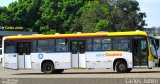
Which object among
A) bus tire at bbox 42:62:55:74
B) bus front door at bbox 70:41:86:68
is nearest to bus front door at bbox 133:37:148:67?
bus front door at bbox 70:41:86:68

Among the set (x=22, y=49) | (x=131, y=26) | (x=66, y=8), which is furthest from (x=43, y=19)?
(x=22, y=49)

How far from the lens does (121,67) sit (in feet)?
93.3

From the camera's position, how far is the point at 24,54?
31.1 metres

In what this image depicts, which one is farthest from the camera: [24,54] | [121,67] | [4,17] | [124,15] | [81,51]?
[4,17]

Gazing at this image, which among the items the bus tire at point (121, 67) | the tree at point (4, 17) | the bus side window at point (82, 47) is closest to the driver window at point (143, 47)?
the bus tire at point (121, 67)

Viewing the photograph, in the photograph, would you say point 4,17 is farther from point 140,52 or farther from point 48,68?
point 140,52

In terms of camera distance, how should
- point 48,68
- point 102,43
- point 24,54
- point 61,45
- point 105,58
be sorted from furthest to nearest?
point 24,54
point 48,68
point 61,45
point 102,43
point 105,58

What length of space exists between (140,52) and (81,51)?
3782mm

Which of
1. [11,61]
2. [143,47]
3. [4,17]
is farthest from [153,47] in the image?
[4,17]

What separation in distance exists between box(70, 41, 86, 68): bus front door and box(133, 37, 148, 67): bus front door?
329 centimetres

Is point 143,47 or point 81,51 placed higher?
point 143,47

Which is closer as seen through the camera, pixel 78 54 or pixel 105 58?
pixel 105 58

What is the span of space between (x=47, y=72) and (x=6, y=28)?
61.1m

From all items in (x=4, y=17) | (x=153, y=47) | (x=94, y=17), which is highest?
(x=4, y=17)
